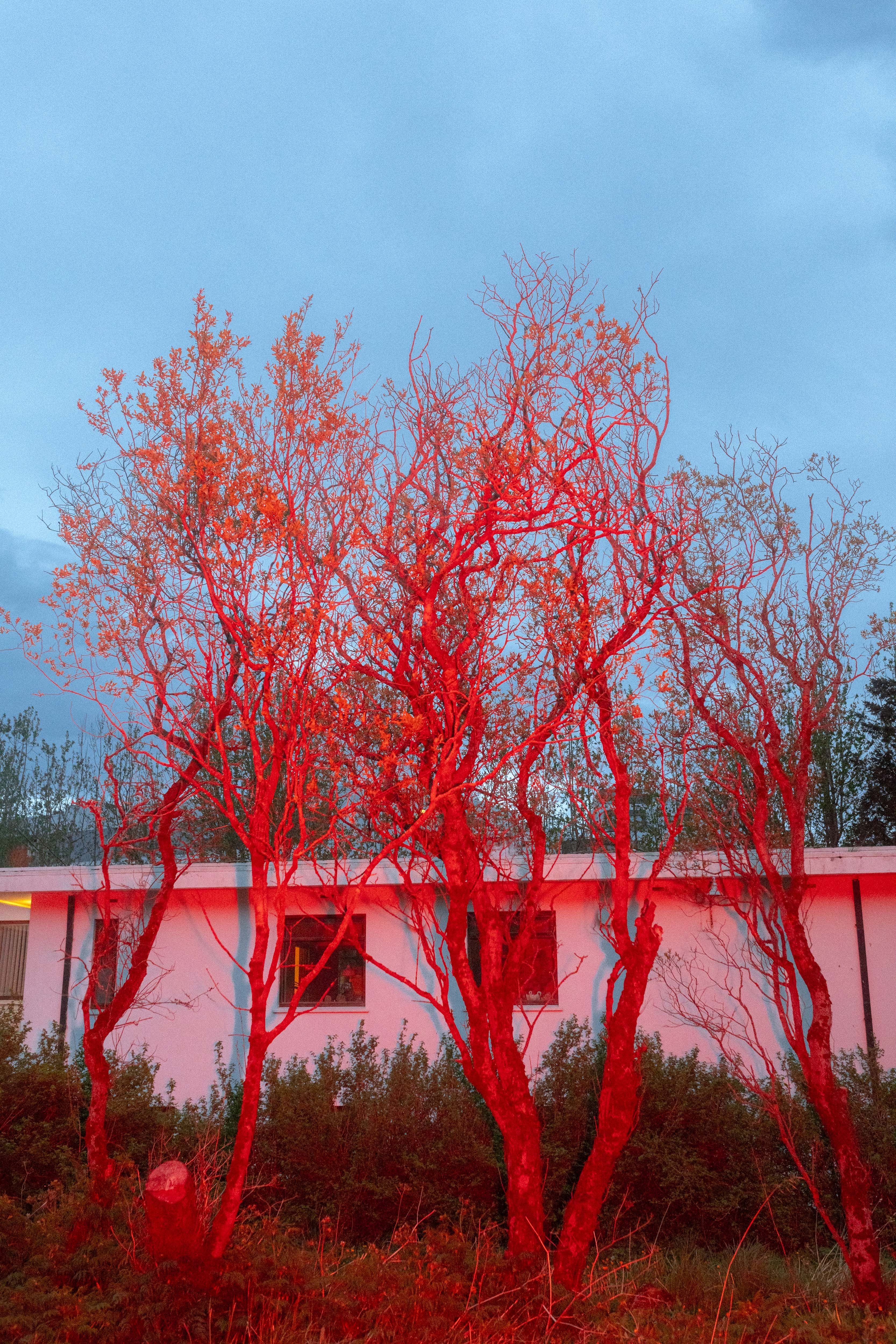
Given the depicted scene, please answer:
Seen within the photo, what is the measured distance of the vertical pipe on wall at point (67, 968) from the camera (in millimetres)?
13172

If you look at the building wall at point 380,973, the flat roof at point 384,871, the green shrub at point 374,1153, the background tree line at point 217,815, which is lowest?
the green shrub at point 374,1153

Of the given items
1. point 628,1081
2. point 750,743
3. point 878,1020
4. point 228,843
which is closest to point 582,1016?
point 878,1020

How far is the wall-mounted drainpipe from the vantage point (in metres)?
Answer: 12.4

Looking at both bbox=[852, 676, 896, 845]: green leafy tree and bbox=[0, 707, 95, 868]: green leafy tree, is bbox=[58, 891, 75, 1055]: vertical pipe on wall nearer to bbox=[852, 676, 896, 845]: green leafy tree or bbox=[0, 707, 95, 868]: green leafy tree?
bbox=[0, 707, 95, 868]: green leafy tree

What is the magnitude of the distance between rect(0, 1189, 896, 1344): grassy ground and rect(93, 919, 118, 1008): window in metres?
2.48

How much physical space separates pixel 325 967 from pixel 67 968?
3.32 metres

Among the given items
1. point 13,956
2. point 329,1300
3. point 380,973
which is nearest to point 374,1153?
point 380,973

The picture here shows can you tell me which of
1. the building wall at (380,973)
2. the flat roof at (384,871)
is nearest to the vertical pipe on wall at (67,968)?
the building wall at (380,973)

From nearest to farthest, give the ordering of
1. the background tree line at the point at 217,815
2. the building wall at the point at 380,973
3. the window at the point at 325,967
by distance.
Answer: the building wall at the point at 380,973, the window at the point at 325,967, the background tree line at the point at 217,815

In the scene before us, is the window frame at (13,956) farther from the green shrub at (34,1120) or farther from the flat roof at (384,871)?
the green shrub at (34,1120)

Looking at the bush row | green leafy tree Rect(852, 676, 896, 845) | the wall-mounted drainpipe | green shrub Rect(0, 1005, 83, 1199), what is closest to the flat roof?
the wall-mounted drainpipe

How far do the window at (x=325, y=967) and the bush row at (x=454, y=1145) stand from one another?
4.68ft

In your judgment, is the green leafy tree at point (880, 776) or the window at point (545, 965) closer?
the window at point (545, 965)

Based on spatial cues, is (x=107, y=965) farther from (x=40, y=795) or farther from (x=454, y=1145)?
(x=40, y=795)
